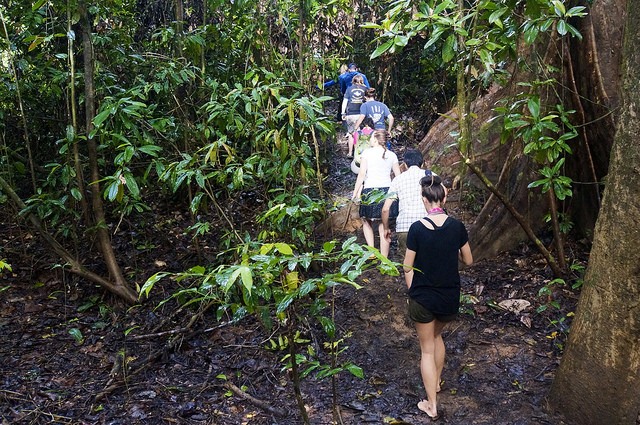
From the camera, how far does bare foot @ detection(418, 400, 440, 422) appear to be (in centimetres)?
419

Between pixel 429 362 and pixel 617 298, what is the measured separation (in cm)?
132

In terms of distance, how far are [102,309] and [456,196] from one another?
468 centimetres

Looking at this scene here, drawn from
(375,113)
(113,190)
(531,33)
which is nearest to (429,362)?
(531,33)

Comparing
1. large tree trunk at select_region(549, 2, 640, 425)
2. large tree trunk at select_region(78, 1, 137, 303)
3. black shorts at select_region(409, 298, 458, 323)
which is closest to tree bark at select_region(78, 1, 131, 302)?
large tree trunk at select_region(78, 1, 137, 303)

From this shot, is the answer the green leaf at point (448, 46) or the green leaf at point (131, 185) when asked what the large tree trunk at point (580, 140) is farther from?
the green leaf at point (131, 185)

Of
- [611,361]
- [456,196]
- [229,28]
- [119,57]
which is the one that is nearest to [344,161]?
[456,196]

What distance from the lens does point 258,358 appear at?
5391 millimetres

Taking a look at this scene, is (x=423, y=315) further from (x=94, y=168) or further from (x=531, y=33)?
(x=94, y=168)

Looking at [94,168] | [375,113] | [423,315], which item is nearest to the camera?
[423,315]

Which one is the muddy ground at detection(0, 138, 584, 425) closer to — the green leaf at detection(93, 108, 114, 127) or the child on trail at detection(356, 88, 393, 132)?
the green leaf at detection(93, 108, 114, 127)

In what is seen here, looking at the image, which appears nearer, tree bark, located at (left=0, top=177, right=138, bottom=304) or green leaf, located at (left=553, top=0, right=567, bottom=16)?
green leaf, located at (left=553, top=0, right=567, bottom=16)

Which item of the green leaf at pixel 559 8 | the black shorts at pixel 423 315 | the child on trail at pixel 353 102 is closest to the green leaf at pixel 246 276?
the black shorts at pixel 423 315

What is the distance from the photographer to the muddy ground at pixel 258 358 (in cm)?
449

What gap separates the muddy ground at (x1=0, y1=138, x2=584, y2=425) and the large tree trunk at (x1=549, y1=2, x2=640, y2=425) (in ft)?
1.31
